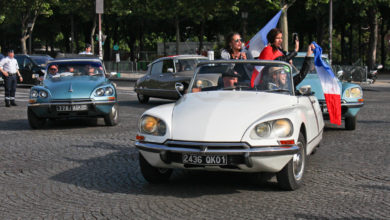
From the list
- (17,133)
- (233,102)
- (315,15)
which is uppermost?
(315,15)

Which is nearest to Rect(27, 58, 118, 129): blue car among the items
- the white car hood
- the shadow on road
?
the shadow on road

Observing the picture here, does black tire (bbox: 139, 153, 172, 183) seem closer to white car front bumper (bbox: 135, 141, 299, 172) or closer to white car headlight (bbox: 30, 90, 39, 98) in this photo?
white car front bumper (bbox: 135, 141, 299, 172)

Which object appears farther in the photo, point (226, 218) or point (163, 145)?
point (163, 145)

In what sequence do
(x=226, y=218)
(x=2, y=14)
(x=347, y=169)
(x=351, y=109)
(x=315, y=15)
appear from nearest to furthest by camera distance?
1. (x=226, y=218)
2. (x=347, y=169)
3. (x=351, y=109)
4. (x=315, y=15)
5. (x=2, y=14)

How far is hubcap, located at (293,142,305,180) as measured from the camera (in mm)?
6883

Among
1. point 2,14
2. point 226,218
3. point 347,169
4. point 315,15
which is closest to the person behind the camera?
point 226,218

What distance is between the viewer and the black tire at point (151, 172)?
7035 mm

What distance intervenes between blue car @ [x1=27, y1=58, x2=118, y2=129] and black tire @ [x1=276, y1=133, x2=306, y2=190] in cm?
677

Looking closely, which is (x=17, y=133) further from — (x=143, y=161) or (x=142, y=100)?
(x=142, y=100)

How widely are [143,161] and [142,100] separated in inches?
543

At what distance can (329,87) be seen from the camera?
31.4 feet

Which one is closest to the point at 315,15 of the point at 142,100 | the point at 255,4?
the point at 255,4

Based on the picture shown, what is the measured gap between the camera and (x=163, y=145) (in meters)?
6.59

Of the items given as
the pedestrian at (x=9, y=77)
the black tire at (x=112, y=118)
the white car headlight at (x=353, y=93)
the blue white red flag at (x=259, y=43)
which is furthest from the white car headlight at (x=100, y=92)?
the pedestrian at (x=9, y=77)
